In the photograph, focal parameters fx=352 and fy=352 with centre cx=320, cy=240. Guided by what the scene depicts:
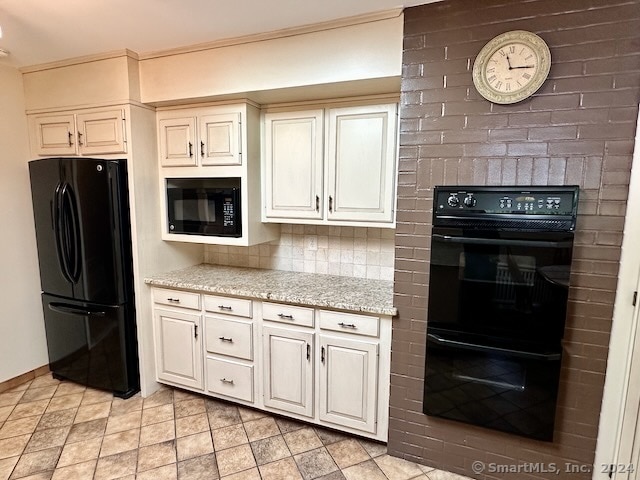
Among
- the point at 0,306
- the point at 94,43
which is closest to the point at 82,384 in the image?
the point at 0,306

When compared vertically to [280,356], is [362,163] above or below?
above

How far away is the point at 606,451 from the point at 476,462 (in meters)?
0.57

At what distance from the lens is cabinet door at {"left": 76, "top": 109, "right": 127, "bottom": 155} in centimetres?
233

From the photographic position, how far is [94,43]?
212 centimetres

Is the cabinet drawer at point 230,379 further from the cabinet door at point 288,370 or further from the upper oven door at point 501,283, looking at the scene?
the upper oven door at point 501,283

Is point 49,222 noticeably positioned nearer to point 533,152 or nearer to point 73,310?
point 73,310

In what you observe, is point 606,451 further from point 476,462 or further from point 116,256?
point 116,256

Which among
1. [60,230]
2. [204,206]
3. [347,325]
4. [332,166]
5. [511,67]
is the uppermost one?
[511,67]

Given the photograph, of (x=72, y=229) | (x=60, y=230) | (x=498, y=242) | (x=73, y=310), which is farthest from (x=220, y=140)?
(x=498, y=242)

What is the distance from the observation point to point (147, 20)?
1.83 meters

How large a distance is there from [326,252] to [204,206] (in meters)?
0.93

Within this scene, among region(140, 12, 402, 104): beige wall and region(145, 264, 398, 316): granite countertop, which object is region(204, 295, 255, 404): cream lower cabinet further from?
region(140, 12, 402, 104): beige wall

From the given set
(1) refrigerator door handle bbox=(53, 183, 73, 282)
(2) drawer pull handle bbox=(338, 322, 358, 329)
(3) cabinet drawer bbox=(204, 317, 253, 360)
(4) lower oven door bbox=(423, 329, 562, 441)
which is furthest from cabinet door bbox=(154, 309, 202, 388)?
(4) lower oven door bbox=(423, 329, 562, 441)

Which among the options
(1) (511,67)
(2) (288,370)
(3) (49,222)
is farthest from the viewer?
(3) (49,222)
